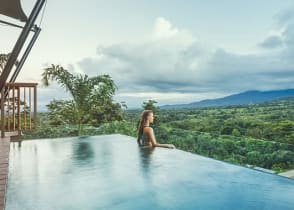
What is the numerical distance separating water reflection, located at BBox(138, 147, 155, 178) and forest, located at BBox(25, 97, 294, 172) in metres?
0.94

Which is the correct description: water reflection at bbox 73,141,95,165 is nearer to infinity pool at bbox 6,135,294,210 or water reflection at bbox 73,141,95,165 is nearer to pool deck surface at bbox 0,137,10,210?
infinity pool at bbox 6,135,294,210

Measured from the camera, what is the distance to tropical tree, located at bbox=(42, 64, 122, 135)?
9938 mm

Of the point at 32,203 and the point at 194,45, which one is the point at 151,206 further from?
the point at 194,45

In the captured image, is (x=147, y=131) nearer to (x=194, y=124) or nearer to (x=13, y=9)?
(x=194, y=124)

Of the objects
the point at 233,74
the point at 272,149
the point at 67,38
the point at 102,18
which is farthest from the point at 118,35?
the point at 272,149

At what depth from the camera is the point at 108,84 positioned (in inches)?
409

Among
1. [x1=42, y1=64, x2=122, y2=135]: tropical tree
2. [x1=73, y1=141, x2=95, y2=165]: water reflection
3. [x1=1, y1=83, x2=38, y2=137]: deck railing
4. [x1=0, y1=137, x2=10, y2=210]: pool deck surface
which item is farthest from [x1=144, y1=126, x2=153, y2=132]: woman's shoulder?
[x1=42, y1=64, x2=122, y2=135]: tropical tree

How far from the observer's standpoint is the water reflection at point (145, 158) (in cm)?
433

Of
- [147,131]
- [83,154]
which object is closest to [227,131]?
[147,131]

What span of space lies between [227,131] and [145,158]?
3028 millimetres

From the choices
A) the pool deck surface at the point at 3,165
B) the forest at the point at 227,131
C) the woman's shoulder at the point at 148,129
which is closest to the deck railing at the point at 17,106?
the forest at the point at 227,131

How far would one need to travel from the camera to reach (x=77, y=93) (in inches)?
397

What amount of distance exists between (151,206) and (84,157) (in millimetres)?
2780

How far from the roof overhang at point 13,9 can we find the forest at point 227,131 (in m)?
3.89
